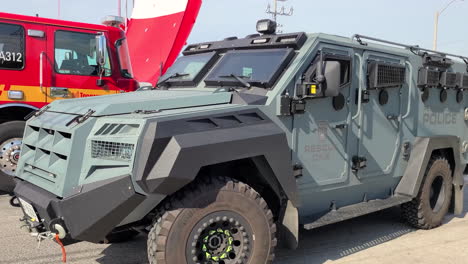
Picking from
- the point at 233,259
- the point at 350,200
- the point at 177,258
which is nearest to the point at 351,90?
the point at 350,200

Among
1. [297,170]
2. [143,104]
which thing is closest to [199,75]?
[143,104]

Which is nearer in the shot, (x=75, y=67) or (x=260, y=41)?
(x=260, y=41)

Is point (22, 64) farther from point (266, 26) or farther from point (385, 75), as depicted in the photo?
point (385, 75)

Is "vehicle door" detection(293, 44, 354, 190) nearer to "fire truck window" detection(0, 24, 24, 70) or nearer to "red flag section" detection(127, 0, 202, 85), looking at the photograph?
"fire truck window" detection(0, 24, 24, 70)

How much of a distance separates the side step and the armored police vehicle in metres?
0.02

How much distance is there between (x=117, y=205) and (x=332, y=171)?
226 cm

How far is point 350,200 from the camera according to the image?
4.77 meters

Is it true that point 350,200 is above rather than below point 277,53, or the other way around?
below

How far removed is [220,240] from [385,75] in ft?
9.06

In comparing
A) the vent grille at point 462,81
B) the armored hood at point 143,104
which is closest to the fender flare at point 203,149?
the armored hood at point 143,104

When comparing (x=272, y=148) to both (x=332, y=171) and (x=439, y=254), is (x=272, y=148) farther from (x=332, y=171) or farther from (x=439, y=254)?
(x=439, y=254)

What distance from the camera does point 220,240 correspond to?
3508 mm

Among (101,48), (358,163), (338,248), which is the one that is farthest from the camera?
(101,48)

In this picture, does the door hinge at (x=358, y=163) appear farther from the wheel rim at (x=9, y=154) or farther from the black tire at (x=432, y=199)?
the wheel rim at (x=9, y=154)
